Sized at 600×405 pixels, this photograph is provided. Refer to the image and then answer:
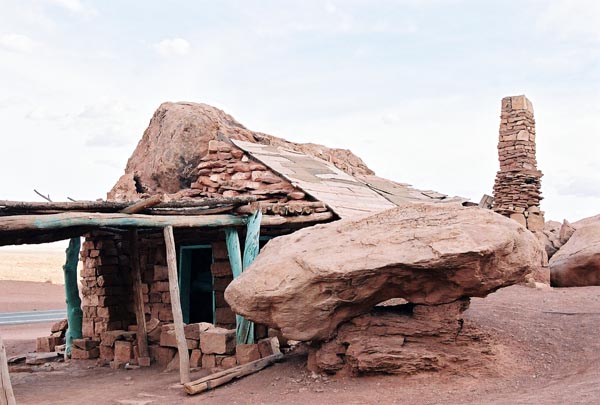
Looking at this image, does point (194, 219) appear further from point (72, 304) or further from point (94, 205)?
point (72, 304)

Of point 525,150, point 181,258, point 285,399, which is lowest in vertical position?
point 285,399

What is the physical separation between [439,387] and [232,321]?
4.51 metres

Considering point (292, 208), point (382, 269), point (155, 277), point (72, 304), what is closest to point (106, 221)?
point (292, 208)

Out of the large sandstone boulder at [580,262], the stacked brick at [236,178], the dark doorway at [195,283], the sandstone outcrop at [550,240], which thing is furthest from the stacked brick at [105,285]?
the sandstone outcrop at [550,240]

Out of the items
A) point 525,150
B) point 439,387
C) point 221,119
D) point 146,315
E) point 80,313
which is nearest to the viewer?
point 439,387

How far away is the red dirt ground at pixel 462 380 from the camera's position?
6.45m

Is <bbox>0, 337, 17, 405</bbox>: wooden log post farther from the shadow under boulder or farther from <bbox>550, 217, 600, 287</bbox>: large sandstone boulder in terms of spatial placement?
<bbox>550, 217, 600, 287</bbox>: large sandstone boulder

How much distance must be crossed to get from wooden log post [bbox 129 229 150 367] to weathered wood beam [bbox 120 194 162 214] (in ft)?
7.37

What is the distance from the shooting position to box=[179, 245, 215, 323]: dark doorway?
1166 cm

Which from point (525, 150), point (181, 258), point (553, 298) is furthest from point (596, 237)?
point (181, 258)

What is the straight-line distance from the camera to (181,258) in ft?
38.2

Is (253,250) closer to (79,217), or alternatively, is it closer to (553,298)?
(79,217)

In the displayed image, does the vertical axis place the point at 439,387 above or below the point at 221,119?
below

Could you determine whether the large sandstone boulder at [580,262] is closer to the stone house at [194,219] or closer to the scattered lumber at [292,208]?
the stone house at [194,219]
